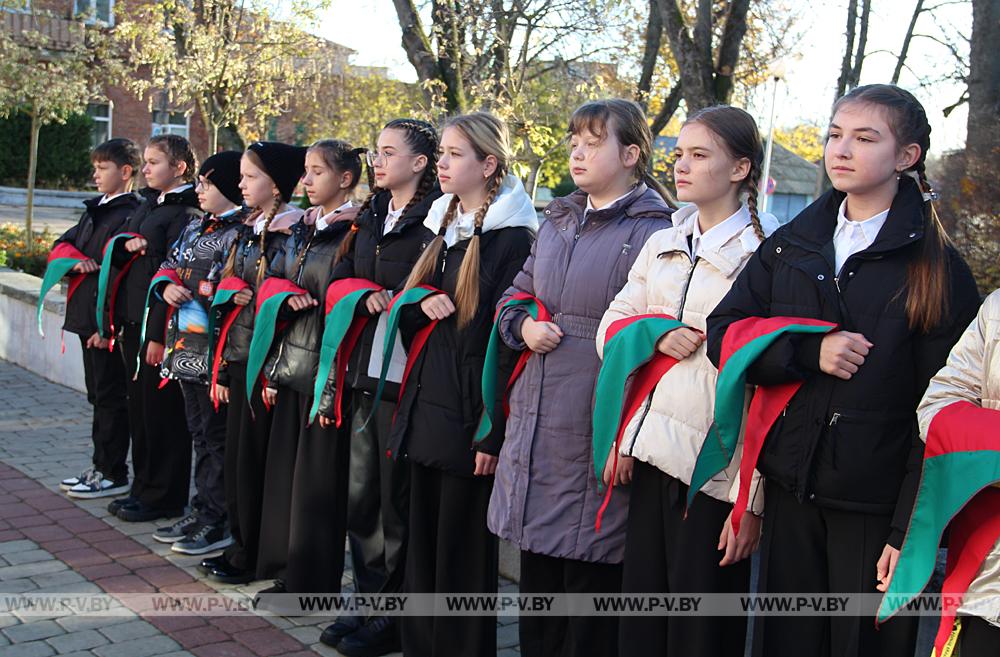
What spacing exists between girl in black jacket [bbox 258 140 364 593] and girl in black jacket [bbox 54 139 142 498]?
2089 millimetres

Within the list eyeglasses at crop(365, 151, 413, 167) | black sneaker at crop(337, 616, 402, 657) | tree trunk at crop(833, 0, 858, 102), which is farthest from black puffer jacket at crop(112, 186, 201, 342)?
tree trunk at crop(833, 0, 858, 102)

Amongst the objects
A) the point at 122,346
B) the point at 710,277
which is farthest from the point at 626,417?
the point at 122,346

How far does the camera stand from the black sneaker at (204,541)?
5.96 metres

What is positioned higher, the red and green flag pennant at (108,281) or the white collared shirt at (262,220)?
the white collared shirt at (262,220)

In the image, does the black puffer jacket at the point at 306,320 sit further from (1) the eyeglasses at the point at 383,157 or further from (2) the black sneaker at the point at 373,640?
(2) the black sneaker at the point at 373,640

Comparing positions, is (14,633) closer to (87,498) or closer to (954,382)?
(87,498)

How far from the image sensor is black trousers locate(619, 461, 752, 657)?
3.49 meters

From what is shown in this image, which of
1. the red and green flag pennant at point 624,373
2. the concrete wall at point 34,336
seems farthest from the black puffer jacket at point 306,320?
the concrete wall at point 34,336

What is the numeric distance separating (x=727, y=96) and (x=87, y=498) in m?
5.40

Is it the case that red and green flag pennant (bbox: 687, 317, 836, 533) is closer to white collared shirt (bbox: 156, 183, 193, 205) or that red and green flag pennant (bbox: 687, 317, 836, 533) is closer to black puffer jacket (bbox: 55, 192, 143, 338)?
white collared shirt (bbox: 156, 183, 193, 205)

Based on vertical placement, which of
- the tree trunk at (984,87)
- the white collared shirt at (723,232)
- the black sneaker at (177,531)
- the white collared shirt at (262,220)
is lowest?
the black sneaker at (177,531)

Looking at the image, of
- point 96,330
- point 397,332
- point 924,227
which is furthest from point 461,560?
point 96,330

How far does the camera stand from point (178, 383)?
6484mm

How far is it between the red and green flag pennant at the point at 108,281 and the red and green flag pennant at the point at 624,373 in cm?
392
